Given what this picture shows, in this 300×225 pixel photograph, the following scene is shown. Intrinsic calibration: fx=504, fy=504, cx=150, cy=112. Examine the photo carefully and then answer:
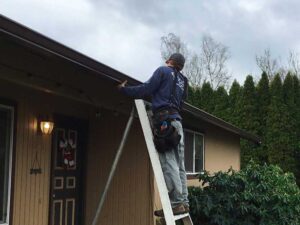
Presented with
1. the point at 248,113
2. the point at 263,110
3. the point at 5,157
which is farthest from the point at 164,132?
the point at 263,110

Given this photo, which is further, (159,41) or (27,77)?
(159,41)

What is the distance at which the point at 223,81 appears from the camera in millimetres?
33094

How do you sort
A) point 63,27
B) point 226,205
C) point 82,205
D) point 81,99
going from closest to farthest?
1. point 81,99
2. point 82,205
3. point 226,205
4. point 63,27

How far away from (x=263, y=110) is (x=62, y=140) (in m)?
11.8

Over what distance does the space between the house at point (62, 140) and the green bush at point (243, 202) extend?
1.23 m

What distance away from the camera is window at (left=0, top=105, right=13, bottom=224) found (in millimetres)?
6754

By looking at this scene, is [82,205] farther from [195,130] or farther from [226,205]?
[195,130]

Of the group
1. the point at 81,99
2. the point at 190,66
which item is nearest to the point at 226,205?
the point at 81,99

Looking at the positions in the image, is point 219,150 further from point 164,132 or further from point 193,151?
point 164,132

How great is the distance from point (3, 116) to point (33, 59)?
38.8 inches

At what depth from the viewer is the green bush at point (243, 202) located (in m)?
9.53

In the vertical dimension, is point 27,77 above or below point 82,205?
above

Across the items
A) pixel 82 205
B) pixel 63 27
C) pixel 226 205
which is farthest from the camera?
pixel 63 27

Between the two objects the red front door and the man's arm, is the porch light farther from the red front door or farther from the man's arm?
the man's arm
